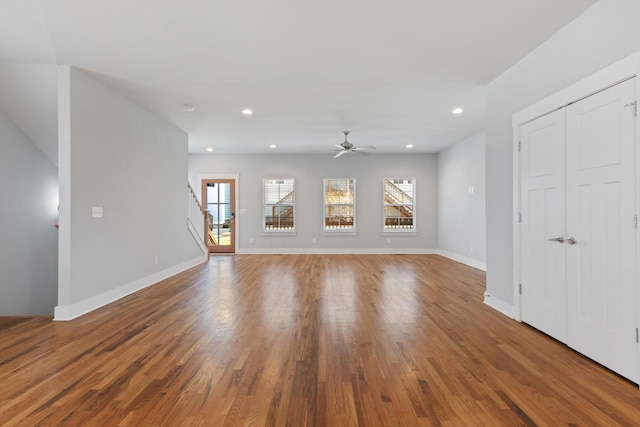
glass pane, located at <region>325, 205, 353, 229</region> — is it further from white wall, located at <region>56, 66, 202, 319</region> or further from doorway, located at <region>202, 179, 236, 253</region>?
white wall, located at <region>56, 66, 202, 319</region>

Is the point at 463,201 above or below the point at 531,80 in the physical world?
below

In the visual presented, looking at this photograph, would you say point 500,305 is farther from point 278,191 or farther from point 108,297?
point 278,191

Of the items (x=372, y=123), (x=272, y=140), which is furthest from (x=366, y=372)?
(x=272, y=140)

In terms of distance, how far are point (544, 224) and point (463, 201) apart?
467cm

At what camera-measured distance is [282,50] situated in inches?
129

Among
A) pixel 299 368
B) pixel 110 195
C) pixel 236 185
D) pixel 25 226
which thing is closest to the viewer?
pixel 299 368

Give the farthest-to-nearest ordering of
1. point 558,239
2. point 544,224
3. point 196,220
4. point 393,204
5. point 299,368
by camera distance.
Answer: point 393,204
point 196,220
point 544,224
point 558,239
point 299,368

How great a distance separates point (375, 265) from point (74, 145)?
5.61 metres

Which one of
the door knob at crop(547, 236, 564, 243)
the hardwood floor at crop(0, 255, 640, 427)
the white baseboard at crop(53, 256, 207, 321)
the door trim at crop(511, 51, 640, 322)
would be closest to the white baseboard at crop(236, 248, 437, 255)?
the white baseboard at crop(53, 256, 207, 321)

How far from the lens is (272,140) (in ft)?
24.5

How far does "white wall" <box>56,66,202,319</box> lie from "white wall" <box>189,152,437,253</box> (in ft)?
10.2

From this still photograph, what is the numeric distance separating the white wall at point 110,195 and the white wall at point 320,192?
3.10m

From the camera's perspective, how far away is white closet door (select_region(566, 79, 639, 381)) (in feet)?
7.32

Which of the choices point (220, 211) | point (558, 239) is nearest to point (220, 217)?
point (220, 211)
